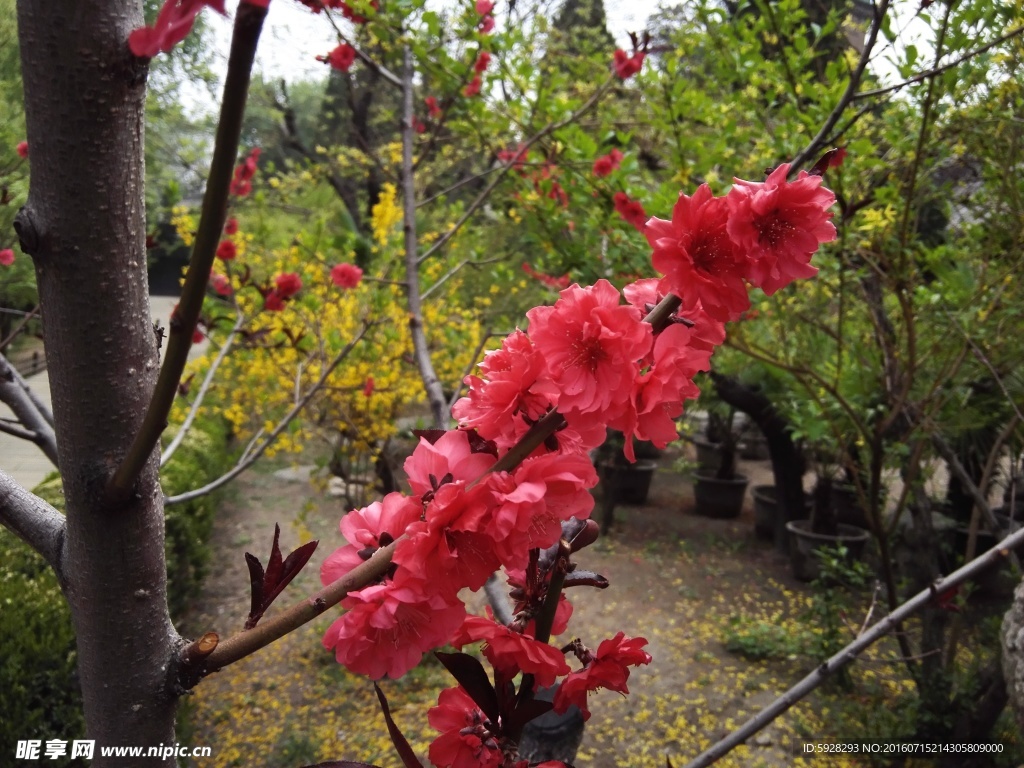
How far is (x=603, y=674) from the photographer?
66 centimetres

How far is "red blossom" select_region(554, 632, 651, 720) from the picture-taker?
0.65 meters

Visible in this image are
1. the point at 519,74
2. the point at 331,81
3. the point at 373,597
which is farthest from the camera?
the point at 331,81

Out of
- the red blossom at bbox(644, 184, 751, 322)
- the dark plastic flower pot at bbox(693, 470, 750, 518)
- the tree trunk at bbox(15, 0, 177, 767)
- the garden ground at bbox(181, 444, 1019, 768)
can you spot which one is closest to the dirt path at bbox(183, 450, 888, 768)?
the garden ground at bbox(181, 444, 1019, 768)

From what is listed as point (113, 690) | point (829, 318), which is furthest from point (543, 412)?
point (829, 318)

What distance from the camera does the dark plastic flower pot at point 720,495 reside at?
22.1 feet

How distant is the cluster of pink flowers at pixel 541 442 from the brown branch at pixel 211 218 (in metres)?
0.20

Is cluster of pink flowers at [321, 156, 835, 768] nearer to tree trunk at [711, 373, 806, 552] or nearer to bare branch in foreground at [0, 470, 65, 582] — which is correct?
bare branch in foreground at [0, 470, 65, 582]

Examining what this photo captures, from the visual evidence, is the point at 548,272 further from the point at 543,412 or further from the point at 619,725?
the point at 543,412

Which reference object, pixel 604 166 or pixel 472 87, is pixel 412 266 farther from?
pixel 604 166

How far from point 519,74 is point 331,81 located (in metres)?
11.5

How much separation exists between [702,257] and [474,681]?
43 cm

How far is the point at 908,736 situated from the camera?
301 cm

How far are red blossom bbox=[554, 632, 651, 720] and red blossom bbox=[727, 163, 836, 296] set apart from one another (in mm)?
363

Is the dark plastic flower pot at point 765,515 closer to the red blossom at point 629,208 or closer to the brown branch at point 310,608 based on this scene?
the red blossom at point 629,208
